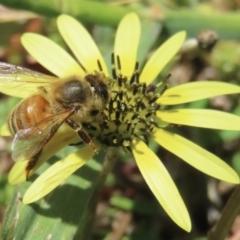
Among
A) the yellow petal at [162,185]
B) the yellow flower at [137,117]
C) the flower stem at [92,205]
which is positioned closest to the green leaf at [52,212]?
the flower stem at [92,205]

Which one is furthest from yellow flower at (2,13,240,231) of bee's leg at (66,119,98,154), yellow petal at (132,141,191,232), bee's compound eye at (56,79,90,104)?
bee's compound eye at (56,79,90,104)

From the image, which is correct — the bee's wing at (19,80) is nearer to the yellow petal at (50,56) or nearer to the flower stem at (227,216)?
the yellow petal at (50,56)

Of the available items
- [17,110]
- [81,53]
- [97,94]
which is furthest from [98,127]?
[81,53]

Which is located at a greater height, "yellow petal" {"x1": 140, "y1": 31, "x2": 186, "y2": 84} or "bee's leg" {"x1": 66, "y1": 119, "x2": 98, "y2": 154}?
"yellow petal" {"x1": 140, "y1": 31, "x2": 186, "y2": 84}

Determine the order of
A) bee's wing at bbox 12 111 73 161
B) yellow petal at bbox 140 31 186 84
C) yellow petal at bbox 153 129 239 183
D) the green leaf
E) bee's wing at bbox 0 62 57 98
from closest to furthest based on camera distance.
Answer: bee's wing at bbox 12 111 73 161 < yellow petal at bbox 153 129 239 183 < the green leaf < bee's wing at bbox 0 62 57 98 < yellow petal at bbox 140 31 186 84

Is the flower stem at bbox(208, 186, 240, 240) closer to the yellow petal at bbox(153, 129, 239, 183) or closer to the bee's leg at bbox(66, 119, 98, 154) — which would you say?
the yellow petal at bbox(153, 129, 239, 183)

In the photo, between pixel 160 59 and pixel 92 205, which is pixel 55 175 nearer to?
pixel 92 205

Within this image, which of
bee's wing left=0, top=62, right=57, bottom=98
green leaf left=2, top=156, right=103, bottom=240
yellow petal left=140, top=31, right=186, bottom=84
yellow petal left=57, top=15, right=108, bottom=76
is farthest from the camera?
yellow petal left=57, top=15, right=108, bottom=76
